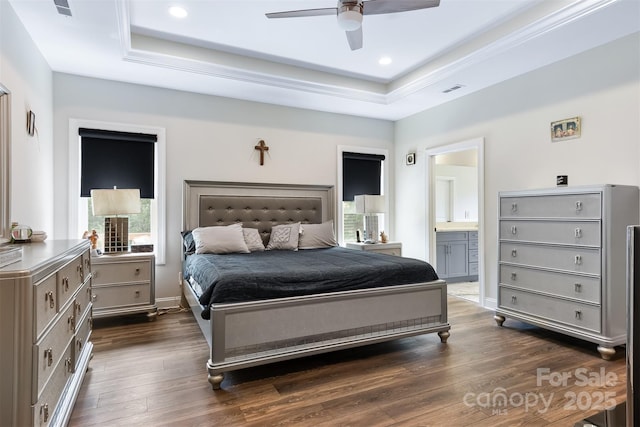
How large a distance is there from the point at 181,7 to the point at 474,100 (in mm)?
3428

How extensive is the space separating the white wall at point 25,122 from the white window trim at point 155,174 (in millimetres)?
184

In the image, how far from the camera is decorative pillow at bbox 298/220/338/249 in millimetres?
4387

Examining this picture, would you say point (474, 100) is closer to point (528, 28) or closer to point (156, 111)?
point (528, 28)

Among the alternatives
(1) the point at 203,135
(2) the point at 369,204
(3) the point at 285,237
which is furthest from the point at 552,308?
(1) the point at 203,135

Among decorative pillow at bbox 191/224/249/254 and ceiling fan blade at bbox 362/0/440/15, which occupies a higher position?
ceiling fan blade at bbox 362/0/440/15

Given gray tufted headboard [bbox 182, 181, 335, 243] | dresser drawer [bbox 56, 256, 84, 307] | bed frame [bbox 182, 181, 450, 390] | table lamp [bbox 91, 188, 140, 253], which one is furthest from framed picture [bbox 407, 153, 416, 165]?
dresser drawer [bbox 56, 256, 84, 307]

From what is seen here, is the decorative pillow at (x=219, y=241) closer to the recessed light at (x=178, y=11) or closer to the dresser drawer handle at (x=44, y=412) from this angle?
the recessed light at (x=178, y=11)

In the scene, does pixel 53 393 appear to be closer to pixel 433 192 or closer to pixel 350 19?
pixel 350 19

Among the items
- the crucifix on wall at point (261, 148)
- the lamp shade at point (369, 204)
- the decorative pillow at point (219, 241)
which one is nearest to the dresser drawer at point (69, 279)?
the decorative pillow at point (219, 241)

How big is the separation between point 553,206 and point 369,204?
227 centimetres

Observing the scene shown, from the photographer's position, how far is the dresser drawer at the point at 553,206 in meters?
2.87

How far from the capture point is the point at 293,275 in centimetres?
259

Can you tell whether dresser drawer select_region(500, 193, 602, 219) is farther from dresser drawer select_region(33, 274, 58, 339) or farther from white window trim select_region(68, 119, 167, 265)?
white window trim select_region(68, 119, 167, 265)

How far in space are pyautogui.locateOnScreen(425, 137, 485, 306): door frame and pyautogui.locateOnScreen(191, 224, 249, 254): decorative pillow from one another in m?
2.72
